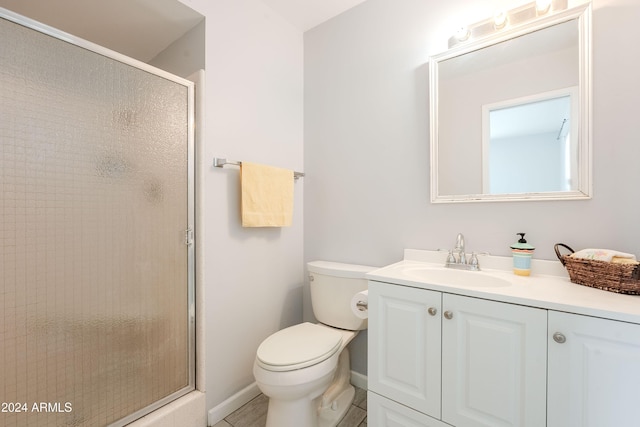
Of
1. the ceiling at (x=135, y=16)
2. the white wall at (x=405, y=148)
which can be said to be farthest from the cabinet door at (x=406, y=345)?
the ceiling at (x=135, y=16)

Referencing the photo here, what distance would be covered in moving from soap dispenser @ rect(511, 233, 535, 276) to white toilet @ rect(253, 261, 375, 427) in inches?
27.4

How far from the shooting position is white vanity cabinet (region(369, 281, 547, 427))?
2.77ft

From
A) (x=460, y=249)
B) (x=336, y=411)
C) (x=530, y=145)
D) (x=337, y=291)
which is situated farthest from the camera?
(x=337, y=291)

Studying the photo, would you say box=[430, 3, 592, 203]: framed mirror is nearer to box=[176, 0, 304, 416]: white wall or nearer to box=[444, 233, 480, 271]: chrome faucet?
box=[444, 233, 480, 271]: chrome faucet

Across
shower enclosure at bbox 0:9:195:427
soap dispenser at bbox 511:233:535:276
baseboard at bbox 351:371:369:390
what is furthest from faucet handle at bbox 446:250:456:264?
shower enclosure at bbox 0:9:195:427

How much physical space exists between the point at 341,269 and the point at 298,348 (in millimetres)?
471

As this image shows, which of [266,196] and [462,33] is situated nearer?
[462,33]

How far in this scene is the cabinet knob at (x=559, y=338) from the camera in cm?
79

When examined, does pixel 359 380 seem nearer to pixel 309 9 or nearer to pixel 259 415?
pixel 259 415

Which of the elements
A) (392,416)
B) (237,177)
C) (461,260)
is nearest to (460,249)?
(461,260)

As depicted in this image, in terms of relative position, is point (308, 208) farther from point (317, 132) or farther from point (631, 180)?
point (631, 180)

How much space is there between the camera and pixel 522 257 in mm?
1141

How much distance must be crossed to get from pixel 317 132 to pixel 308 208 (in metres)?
0.53

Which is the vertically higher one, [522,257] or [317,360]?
[522,257]
